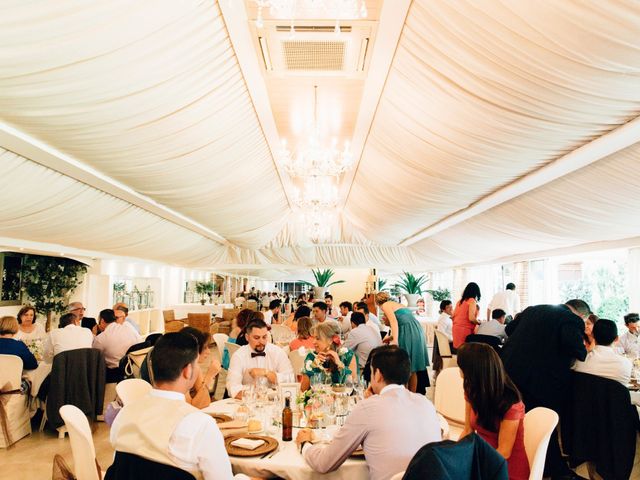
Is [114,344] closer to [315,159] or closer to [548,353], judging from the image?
[315,159]

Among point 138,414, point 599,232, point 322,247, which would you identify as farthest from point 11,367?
point 322,247

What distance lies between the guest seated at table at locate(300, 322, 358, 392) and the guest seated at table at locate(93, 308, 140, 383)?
2968 millimetres

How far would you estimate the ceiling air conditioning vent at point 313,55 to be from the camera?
12.1 ft

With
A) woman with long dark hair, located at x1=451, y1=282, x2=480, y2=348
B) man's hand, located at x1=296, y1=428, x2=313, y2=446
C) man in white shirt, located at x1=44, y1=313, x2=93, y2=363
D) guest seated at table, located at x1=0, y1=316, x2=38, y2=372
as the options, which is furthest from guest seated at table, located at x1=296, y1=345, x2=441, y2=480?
woman with long dark hair, located at x1=451, y1=282, x2=480, y2=348

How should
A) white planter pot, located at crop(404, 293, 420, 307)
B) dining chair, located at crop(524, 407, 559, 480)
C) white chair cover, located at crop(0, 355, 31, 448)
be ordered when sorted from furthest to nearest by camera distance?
white planter pot, located at crop(404, 293, 420, 307), white chair cover, located at crop(0, 355, 31, 448), dining chair, located at crop(524, 407, 559, 480)

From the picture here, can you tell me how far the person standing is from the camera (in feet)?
12.8

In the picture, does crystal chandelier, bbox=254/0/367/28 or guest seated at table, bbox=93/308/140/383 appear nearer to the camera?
crystal chandelier, bbox=254/0/367/28

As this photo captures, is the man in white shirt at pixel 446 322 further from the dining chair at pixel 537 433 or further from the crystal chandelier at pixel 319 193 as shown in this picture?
the dining chair at pixel 537 433

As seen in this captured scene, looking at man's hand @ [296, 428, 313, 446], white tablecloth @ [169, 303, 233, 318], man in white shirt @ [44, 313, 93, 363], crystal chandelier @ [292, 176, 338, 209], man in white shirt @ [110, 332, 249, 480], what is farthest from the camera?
white tablecloth @ [169, 303, 233, 318]

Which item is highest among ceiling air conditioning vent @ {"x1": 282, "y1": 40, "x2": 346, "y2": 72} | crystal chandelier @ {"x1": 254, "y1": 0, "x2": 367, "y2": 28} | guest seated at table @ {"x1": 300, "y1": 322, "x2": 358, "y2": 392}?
ceiling air conditioning vent @ {"x1": 282, "y1": 40, "x2": 346, "y2": 72}

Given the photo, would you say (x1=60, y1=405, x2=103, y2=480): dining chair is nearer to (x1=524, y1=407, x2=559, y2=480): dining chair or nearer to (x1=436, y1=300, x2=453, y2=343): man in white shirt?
(x1=524, y1=407, x2=559, y2=480): dining chair

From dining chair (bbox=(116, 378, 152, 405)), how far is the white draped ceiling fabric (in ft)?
6.06

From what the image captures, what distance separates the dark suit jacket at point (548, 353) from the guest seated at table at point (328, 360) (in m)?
1.41

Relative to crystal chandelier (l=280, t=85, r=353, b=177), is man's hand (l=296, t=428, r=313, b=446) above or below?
below
